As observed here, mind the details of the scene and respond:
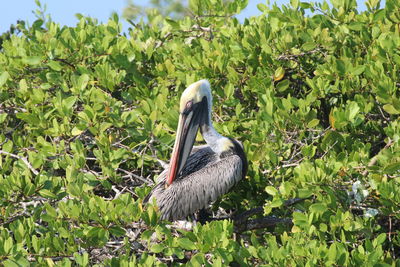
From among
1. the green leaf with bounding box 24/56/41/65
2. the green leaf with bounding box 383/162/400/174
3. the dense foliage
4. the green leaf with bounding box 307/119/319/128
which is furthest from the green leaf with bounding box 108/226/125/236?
the green leaf with bounding box 24/56/41/65

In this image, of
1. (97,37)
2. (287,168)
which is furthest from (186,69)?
(287,168)

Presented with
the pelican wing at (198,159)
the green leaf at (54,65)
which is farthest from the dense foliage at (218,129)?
the pelican wing at (198,159)

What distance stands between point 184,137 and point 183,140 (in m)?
0.06

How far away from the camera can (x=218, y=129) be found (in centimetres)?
771

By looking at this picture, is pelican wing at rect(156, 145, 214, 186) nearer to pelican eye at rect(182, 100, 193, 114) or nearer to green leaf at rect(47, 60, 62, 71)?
pelican eye at rect(182, 100, 193, 114)

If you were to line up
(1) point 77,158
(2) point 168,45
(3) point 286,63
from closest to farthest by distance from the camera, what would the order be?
(1) point 77,158
(3) point 286,63
(2) point 168,45

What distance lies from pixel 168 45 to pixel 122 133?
5.36 ft

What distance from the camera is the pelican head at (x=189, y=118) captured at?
7.21 m

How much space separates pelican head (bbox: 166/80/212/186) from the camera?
7.21m

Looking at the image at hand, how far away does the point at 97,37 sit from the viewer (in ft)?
28.8

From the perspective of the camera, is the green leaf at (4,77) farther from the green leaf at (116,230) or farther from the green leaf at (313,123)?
the green leaf at (313,123)

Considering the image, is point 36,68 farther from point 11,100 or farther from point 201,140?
point 201,140

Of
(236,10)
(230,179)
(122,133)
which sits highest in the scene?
(236,10)

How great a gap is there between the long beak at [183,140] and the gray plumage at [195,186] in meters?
0.15
